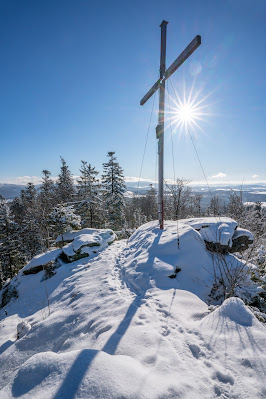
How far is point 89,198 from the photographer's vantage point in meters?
17.2

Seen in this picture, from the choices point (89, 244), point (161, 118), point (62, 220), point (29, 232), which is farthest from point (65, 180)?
point (161, 118)

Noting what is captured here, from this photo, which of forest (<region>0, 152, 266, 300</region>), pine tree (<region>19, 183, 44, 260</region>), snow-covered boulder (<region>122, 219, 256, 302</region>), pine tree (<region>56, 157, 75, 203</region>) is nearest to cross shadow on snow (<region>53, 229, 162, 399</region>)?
snow-covered boulder (<region>122, 219, 256, 302</region>)

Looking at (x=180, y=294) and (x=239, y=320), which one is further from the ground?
(x=239, y=320)

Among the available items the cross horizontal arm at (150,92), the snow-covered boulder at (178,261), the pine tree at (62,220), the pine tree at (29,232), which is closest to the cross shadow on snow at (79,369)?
the snow-covered boulder at (178,261)

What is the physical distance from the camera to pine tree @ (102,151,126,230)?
19.1 metres

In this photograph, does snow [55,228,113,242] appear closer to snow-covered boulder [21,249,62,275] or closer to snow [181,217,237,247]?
snow-covered boulder [21,249,62,275]

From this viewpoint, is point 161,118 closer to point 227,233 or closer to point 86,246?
point 227,233

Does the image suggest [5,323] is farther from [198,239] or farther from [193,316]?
[198,239]

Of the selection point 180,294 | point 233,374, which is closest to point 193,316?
point 180,294

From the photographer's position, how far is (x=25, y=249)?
22641mm

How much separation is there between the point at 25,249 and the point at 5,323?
20776 mm

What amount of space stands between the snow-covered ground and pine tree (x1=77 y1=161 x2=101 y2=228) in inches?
490

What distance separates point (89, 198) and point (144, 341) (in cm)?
1561

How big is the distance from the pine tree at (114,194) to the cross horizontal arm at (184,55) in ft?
47.3
